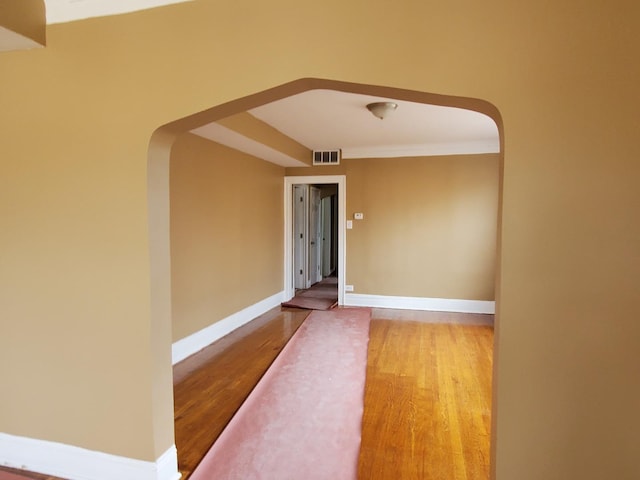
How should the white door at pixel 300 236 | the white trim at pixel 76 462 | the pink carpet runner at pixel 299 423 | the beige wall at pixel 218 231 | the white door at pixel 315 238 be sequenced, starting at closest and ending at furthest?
the white trim at pixel 76 462, the pink carpet runner at pixel 299 423, the beige wall at pixel 218 231, the white door at pixel 300 236, the white door at pixel 315 238

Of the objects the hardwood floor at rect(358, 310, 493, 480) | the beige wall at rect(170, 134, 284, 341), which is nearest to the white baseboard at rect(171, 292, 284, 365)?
the beige wall at rect(170, 134, 284, 341)

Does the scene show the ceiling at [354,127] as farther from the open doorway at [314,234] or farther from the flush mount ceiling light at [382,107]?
the open doorway at [314,234]

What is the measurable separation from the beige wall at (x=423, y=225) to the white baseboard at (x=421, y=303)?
0.07 metres

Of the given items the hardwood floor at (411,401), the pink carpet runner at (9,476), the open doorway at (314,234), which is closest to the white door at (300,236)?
the open doorway at (314,234)

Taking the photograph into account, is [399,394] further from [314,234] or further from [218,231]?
[314,234]

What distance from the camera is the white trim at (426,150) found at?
5.12 m

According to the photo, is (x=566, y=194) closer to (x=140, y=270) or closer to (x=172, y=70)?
(x=172, y=70)

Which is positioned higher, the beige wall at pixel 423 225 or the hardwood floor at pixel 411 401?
the beige wall at pixel 423 225

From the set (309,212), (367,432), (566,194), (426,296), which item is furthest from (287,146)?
(566,194)

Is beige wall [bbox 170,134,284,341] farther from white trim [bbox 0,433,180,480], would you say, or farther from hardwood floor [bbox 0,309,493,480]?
white trim [bbox 0,433,180,480]

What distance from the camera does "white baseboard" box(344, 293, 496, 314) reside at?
5.34 metres

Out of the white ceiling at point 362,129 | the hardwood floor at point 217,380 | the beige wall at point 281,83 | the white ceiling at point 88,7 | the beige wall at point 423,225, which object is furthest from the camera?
the beige wall at point 423,225

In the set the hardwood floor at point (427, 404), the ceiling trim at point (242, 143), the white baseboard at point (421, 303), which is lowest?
the hardwood floor at point (427, 404)

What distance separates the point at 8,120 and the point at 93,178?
61cm
